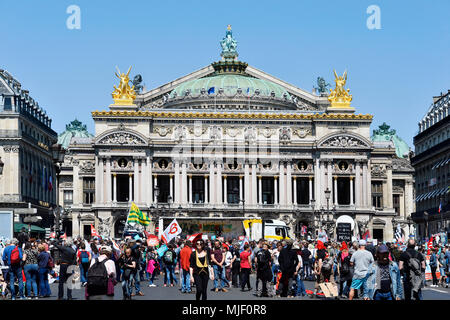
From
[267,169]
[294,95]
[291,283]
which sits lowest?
[291,283]

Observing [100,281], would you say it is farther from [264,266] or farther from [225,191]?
[225,191]

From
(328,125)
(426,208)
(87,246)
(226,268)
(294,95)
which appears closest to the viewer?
(87,246)

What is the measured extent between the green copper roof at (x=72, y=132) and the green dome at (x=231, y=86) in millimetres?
40600

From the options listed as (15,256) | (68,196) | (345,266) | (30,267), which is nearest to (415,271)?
(345,266)

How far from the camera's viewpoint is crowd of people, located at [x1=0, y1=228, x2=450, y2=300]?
29953 millimetres

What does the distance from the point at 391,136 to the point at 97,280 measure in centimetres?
15818

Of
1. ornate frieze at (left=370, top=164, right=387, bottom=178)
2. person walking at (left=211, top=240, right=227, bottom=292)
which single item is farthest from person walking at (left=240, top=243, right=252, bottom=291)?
ornate frieze at (left=370, top=164, right=387, bottom=178)

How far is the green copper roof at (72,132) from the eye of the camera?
179625mm

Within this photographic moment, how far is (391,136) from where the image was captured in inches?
7087

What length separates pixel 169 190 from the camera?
125 meters

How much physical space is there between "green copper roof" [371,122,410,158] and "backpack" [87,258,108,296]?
156 m
